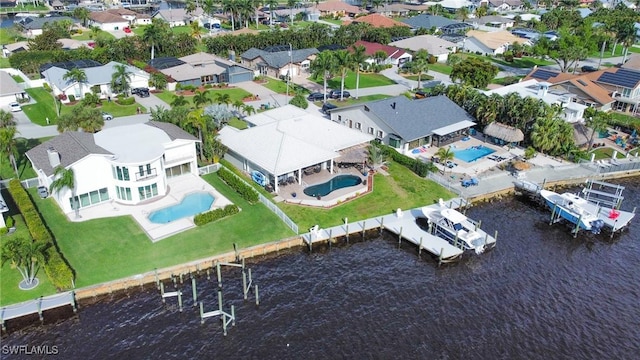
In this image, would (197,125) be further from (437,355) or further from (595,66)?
(595,66)

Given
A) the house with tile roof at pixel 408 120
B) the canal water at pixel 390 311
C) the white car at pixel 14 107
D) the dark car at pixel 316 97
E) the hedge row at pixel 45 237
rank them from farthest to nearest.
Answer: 1. the dark car at pixel 316 97
2. the white car at pixel 14 107
3. the house with tile roof at pixel 408 120
4. the hedge row at pixel 45 237
5. the canal water at pixel 390 311

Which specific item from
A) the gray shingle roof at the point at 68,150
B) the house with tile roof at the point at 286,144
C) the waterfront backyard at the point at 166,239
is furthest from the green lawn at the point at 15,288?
the house with tile roof at the point at 286,144

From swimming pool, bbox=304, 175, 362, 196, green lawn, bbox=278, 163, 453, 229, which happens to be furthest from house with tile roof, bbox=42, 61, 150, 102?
green lawn, bbox=278, 163, 453, 229

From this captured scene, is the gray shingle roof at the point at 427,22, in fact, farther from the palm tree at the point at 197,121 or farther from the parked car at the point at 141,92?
the palm tree at the point at 197,121

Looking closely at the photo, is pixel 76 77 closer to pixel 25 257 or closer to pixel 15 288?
pixel 25 257

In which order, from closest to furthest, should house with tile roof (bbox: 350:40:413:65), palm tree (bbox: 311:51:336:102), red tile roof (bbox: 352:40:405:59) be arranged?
palm tree (bbox: 311:51:336:102) → house with tile roof (bbox: 350:40:413:65) → red tile roof (bbox: 352:40:405:59)

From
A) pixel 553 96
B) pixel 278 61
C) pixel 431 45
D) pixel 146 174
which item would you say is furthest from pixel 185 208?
pixel 431 45

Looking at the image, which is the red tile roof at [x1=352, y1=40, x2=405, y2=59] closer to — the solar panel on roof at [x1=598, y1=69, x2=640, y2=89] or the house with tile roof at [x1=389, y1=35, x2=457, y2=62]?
the house with tile roof at [x1=389, y1=35, x2=457, y2=62]
